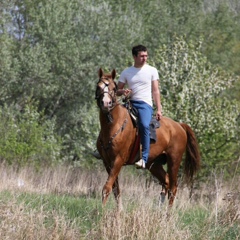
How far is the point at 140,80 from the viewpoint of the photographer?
10.7 metres

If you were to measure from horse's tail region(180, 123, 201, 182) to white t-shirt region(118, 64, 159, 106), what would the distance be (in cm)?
222

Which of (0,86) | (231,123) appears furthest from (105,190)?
(0,86)

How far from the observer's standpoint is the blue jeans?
10.7 m

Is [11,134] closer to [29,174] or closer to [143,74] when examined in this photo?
[29,174]

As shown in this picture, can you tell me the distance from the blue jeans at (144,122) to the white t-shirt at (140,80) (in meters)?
0.10

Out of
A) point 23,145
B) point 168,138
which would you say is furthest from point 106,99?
point 23,145

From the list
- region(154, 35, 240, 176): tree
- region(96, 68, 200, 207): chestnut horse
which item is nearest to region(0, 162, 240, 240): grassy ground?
region(96, 68, 200, 207): chestnut horse

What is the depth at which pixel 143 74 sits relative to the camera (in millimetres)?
10672

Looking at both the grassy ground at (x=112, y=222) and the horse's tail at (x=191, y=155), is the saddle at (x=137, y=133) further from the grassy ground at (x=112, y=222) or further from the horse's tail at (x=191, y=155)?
the horse's tail at (x=191, y=155)

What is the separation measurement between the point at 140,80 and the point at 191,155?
2760mm

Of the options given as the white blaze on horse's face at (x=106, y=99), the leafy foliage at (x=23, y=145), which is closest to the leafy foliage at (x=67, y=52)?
the leafy foliage at (x=23, y=145)

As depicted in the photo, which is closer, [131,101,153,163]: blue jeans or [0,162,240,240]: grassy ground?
[0,162,240,240]: grassy ground

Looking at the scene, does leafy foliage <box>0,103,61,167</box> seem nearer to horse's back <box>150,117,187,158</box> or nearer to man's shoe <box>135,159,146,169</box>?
horse's back <box>150,117,187,158</box>

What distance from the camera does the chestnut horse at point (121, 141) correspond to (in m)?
10.1
